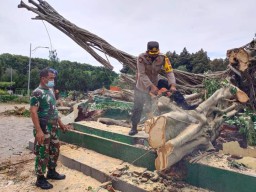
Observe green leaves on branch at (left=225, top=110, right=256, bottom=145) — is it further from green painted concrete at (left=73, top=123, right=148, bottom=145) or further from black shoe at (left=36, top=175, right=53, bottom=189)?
black shoe at (left=36, top=175, right=53, bottom=189)

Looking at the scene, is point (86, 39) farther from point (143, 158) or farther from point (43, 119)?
point (143, 158)

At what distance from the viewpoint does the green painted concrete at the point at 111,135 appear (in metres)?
4.95

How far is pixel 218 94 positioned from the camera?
5.07 metres

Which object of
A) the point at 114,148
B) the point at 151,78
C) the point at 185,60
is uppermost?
the point at 185,60

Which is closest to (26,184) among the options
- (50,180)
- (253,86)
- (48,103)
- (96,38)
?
(50,180)

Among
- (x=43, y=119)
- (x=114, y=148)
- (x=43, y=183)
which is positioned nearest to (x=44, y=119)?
(x=43, y=119)

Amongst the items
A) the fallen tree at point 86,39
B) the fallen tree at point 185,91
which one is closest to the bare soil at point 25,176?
the fallen tree at point 185,91

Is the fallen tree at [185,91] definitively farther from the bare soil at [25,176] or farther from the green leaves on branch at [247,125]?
the bare soil at [25,176]

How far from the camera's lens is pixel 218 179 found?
3.52 meters

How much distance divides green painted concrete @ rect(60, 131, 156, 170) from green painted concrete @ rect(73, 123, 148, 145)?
0.23m

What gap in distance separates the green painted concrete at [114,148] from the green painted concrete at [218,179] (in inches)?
28.7

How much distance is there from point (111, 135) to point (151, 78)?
1.48 metres

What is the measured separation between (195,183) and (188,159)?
1.13 ft

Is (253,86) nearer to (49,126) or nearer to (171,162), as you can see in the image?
(171,162)
